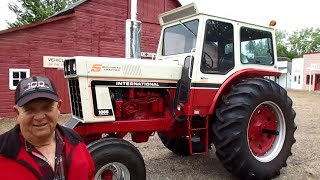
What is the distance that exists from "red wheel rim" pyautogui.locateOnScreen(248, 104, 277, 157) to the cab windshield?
4.69 feet

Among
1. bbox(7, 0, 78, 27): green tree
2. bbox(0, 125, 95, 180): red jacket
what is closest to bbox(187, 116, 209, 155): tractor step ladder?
bbox(0, 125, 95, 180): red jacket

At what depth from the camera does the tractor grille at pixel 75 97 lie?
407 centimetres

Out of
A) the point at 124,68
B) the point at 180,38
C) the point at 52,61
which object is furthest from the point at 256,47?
the point at 52,61

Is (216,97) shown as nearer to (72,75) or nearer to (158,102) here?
(158,102)

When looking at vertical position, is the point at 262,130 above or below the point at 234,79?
below

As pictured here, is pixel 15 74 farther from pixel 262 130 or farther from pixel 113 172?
pixel 262 130

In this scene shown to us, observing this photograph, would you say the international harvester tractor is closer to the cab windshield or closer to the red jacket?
the cab windshield

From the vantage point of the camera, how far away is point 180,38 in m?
5.19

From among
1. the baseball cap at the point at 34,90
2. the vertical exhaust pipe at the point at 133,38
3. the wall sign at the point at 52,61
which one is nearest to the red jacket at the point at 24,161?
the baseball cap at the point at 34,90

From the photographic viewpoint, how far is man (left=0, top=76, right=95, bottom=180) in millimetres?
1634

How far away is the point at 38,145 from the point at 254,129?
3.78 meters

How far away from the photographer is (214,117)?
4730 millimetres

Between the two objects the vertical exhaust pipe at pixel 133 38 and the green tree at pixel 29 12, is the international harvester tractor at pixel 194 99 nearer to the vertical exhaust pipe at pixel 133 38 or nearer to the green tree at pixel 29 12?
the vertical exhaust pipe at pixel 133 38

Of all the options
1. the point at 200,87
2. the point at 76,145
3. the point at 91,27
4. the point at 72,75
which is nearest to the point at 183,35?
the point at 200,87
